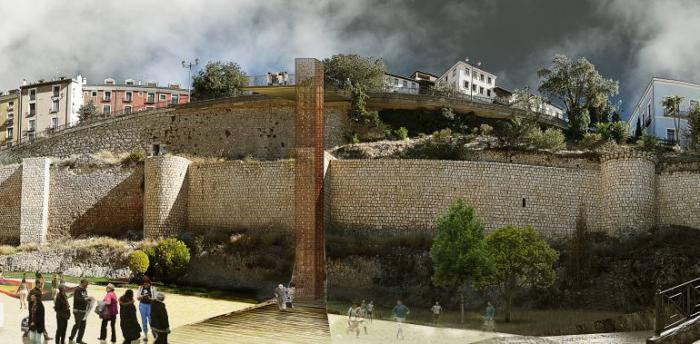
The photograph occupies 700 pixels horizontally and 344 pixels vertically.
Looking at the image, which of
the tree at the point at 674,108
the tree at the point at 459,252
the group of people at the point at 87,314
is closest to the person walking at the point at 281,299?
the group of people at the point at 87,314

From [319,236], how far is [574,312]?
7.11 meters

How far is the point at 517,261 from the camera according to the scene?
66.0 feet

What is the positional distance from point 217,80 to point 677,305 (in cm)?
2983

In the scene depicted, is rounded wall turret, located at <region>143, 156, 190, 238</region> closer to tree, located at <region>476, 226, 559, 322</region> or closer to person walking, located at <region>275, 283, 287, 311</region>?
tree, located at <region>476, 226, 559, 322</region>

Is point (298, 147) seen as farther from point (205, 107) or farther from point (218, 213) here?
point (205, 107)

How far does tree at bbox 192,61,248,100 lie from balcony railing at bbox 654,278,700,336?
27.7 metres

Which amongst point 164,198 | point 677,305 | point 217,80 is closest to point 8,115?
point 217,80

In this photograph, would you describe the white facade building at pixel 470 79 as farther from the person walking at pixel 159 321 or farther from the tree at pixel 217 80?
the person walking at pixel 159 321

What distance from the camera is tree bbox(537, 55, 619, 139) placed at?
33.3 m

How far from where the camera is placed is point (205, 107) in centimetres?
3172

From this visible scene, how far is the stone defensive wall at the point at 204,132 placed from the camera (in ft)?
100

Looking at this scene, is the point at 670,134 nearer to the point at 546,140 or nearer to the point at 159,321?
the point at 546,140

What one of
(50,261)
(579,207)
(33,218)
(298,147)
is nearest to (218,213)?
(50,261)

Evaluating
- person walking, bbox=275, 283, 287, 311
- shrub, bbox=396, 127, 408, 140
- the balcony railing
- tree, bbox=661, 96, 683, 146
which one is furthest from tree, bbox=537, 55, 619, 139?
the balcony railing
